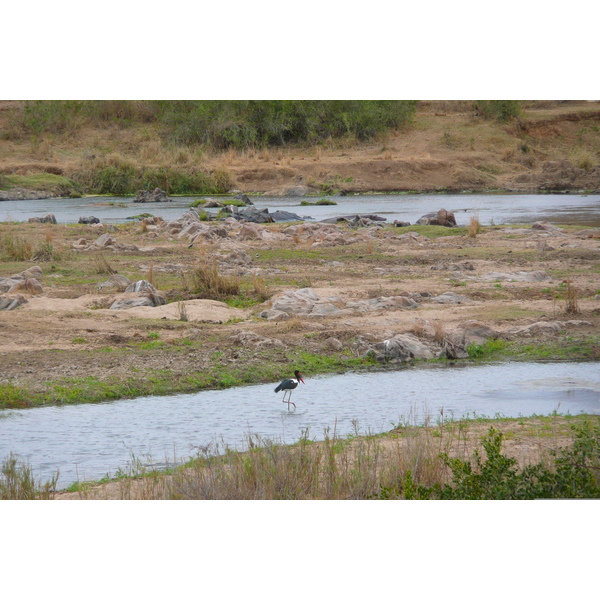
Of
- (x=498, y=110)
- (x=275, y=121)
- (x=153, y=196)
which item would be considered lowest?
(x=153, y=196)

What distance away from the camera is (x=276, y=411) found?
909cm

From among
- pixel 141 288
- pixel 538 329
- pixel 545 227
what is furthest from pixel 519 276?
pixel 545 227

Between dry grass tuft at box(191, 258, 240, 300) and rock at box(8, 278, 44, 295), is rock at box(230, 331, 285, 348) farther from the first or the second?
rock at box(8, 278, 44, 295)

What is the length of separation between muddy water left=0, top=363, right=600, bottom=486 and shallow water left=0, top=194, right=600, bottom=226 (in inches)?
707

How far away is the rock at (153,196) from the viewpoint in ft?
128

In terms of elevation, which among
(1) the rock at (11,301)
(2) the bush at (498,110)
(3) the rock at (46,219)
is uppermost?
(2) the bush at (498,110)

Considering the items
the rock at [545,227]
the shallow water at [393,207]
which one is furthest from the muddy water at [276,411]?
the shallow water at [393,207]

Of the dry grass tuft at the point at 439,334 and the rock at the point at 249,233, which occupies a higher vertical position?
the rock at the point at 249,233

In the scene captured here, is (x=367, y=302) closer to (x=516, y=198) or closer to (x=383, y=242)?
(x=383, y=242)

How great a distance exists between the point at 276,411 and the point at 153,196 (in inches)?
1248

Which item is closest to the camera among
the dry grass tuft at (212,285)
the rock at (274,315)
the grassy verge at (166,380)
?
the grassy verge at (166,380)

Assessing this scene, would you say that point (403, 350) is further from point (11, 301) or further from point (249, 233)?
point (249, 233)

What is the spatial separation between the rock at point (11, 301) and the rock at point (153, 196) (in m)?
26.1

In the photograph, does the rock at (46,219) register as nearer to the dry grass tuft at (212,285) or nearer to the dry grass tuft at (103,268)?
the dry grass tuft at (103,268)
